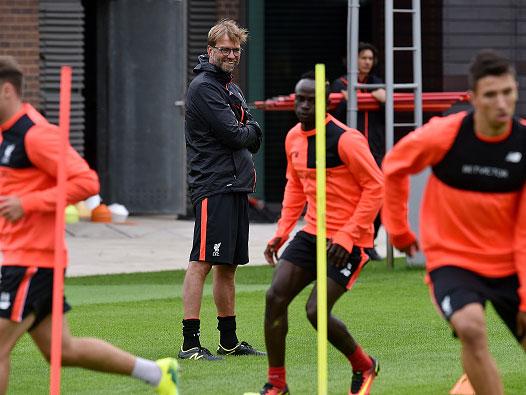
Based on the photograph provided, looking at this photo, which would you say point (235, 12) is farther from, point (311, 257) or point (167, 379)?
point (167, 379)

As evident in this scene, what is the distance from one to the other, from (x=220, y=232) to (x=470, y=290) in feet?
11.5

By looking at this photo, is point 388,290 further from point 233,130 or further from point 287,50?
point 287,50

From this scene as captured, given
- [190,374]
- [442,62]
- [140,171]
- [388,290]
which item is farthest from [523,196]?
[140,171]

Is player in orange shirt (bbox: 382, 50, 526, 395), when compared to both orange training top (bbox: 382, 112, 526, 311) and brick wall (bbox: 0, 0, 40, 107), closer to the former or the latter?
orange training top (bbox: 382, 112, 526, 311)

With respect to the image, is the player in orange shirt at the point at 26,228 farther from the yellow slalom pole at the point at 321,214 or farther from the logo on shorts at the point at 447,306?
the logo on shorts at the point at 447,306

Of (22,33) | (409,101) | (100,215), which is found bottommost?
(100,215)

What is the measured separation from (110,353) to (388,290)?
6.78m

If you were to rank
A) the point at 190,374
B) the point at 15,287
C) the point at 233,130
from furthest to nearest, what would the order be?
the point at 233,130
the point at 190,374
the point at 15,287

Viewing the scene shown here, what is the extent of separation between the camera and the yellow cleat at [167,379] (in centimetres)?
734

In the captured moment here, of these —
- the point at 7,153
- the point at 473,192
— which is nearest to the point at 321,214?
the point at 473,192

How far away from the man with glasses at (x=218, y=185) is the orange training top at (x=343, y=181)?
1.42 metres

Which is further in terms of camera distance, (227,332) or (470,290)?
(227,332)

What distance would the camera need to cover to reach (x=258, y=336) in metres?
10.9

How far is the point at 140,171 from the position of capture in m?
22.0
